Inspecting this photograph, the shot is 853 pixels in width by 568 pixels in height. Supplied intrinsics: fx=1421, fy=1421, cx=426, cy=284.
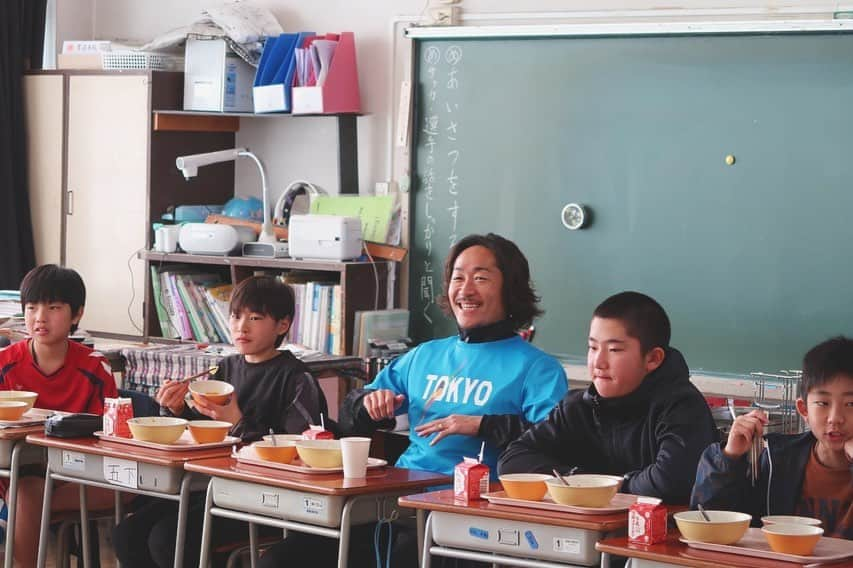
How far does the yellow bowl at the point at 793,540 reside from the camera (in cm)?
254

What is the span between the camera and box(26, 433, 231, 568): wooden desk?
3.54m

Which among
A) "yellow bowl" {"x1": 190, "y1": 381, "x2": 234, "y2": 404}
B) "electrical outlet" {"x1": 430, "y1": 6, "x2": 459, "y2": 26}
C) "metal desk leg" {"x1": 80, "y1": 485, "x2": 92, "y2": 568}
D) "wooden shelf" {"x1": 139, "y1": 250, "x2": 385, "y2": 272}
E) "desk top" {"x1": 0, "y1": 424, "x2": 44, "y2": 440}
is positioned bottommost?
"metal desk leg" {"x1": 80, "y1": 485, "x2": 92, "y2": 568}

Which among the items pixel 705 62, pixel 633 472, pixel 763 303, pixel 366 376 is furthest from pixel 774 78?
pixel 633 472

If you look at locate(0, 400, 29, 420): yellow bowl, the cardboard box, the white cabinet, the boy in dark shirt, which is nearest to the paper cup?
the boy in dark shirt

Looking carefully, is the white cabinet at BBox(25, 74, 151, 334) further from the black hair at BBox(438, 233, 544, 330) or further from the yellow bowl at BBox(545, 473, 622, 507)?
the yellow bowl at BBox(545, 473, 622, 507)

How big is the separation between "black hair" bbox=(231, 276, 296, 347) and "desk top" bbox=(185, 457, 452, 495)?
67 cm

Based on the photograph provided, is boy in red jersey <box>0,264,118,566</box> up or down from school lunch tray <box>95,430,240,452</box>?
up

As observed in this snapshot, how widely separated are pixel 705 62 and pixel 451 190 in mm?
1176

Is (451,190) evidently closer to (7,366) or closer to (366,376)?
(366,376)

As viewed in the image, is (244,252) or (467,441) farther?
(244,252)

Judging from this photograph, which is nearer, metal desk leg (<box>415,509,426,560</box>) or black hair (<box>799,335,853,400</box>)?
black hair (<box>799,335,853,400</box>)

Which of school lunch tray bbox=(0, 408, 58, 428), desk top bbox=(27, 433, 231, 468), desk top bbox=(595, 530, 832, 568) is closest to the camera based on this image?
desk top bbox=(595, 530, 832, 568)

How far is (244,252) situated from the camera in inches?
233

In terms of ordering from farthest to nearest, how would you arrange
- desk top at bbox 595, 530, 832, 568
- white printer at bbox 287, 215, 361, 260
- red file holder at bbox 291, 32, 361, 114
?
red file holder at bbox 291, 32, 361, 114, white printer at bbox 287, 215, 361, 260, desk top at bbox 595, 530, 832, 568
